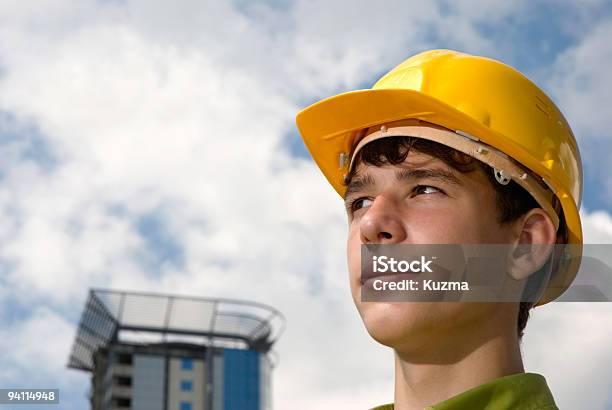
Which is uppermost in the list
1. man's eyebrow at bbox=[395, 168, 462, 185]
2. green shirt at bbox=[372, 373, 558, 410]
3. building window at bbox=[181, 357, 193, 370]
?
building window at bbox=[181, 357, 193, 370]

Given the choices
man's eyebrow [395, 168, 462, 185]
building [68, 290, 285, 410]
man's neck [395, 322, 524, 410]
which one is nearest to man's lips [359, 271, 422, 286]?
man's neck [395, 322, 524, 410]

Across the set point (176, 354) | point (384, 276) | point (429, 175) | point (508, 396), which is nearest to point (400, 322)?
point (384, 276)

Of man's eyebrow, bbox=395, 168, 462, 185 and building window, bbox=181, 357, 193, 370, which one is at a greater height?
building window, bbox=181, 357, 193, 370

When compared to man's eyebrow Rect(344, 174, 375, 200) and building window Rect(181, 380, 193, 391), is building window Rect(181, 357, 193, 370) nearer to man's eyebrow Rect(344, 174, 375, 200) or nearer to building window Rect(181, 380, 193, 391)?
building window Rect(181, 380, 193, 391)

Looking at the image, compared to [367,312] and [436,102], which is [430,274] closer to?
[367,312]

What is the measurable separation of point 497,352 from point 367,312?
48cm

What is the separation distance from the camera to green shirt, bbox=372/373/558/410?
283 centimetres

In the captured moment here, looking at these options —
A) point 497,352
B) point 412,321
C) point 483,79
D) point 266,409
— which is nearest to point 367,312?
point 412,321

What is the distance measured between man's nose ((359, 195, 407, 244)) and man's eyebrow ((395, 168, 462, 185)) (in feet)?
0.45

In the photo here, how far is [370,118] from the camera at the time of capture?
3527mm

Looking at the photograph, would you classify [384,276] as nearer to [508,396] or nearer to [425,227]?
[425,227]

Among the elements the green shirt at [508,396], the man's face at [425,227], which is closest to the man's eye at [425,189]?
the man's face at [425,227]

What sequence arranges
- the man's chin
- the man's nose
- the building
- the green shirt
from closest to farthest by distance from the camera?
the green shirt < the man's chin < the man's nose < the building

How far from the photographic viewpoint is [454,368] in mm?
3072
